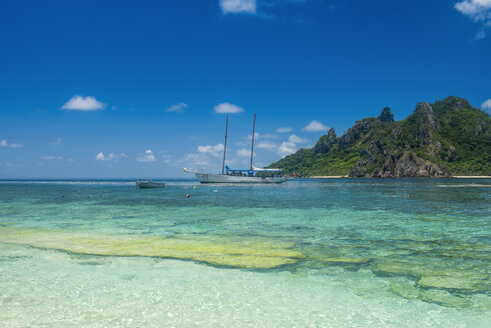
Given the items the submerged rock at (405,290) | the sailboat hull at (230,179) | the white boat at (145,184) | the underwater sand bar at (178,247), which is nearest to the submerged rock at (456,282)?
the submerged rock at (405,290)

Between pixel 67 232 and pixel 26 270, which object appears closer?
pixel 26 270

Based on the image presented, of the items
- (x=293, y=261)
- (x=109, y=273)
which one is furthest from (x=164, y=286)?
(x=293, y=261)

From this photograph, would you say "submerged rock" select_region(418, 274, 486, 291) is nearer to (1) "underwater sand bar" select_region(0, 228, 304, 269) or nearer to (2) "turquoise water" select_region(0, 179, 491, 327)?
(2) "turquoise water" select_region(0, 179, 491, 327)

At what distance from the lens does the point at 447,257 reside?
11.2m

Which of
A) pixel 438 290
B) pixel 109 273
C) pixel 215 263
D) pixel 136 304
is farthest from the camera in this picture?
pixel 215 263

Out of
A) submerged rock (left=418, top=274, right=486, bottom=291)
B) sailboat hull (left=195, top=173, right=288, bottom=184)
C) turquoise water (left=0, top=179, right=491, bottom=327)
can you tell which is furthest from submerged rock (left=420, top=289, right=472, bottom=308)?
sailboat hull (left=195, top=173, right=288, bottom=184)

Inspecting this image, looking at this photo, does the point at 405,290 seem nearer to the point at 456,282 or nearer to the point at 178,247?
the point at 456,282

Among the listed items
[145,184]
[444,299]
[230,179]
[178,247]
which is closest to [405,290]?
[444,299]

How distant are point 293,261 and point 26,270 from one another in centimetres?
860

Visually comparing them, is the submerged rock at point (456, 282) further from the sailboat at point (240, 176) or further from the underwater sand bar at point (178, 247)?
the sailboat at point (240, 176)

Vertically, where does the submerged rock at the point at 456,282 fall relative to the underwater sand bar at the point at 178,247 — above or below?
above

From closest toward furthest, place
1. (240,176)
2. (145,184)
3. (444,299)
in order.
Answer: (444,299) → (145,184) → (240,176)

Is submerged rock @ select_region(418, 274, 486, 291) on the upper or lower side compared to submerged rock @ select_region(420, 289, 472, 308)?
upper

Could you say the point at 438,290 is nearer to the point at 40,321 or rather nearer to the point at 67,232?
the point at 40,321
